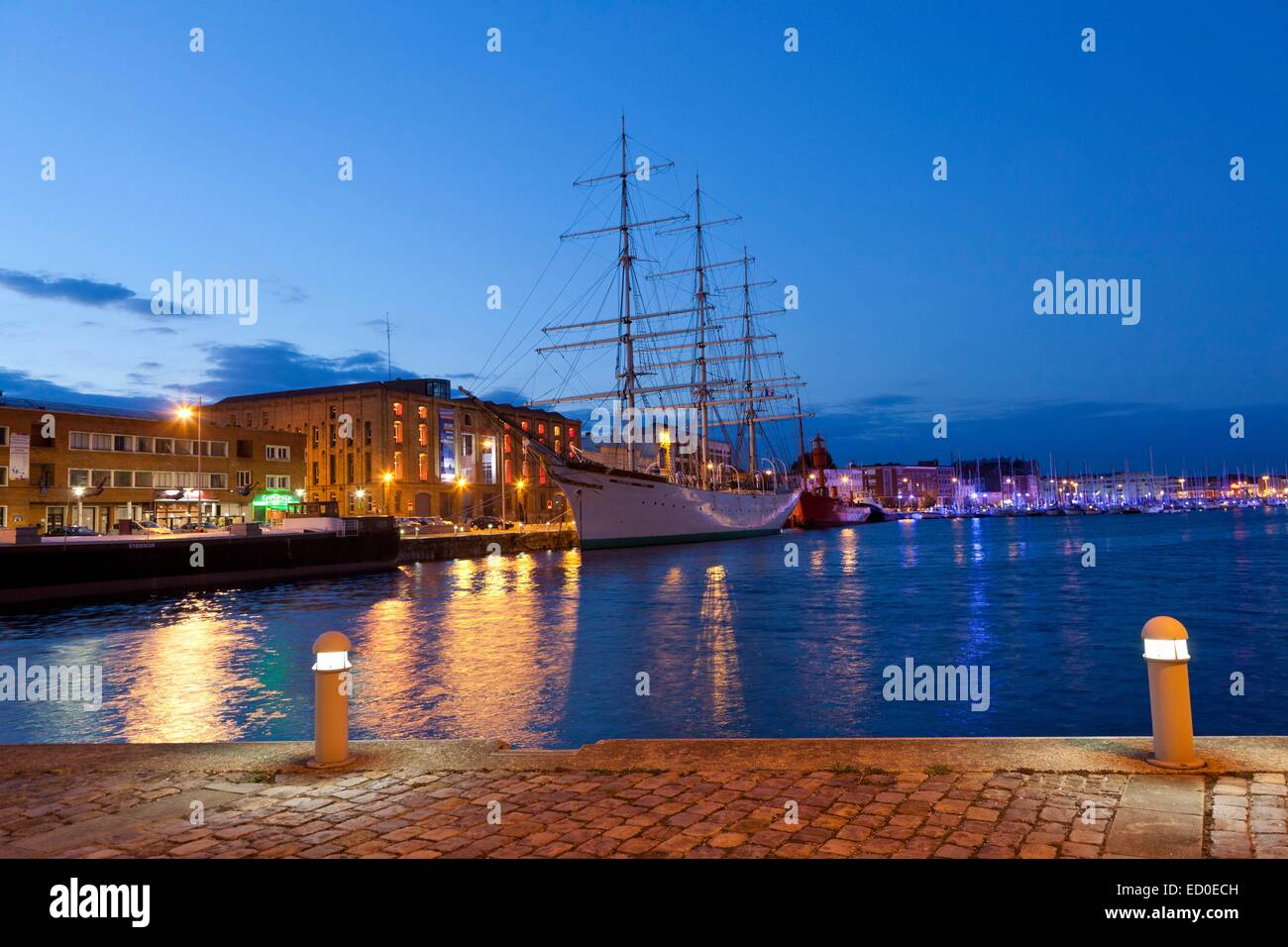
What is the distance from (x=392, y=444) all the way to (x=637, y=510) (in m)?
33.4

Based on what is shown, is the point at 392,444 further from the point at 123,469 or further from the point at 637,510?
the point at 637,510

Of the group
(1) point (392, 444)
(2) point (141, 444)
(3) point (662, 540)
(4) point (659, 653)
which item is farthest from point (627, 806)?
(1) point (392, 444)

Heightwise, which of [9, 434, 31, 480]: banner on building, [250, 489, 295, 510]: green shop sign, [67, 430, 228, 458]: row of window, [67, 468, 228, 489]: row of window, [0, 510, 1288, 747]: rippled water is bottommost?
[0, 510, 1288, 747]: rippled water

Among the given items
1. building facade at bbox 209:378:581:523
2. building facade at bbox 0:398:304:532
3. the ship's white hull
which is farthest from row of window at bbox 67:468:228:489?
the ship's white hull

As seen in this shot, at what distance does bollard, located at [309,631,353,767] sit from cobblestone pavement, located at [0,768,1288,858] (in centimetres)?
25

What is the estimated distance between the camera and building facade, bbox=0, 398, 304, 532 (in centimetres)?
6338

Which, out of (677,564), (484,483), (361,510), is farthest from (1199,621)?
(484,483)

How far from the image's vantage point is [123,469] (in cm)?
6969

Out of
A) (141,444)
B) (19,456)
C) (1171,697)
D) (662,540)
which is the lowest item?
(662,540)

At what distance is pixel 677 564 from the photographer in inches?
2274

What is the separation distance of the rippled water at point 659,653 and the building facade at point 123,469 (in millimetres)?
29404

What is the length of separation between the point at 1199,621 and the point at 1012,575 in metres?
20.5

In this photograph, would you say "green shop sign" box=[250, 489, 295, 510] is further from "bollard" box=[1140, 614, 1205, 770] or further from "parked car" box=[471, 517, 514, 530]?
"bollard" box=[1140, 614, 1205, 770]

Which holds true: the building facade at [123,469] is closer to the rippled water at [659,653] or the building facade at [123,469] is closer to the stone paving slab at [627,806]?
the rippled water at [659,653]
